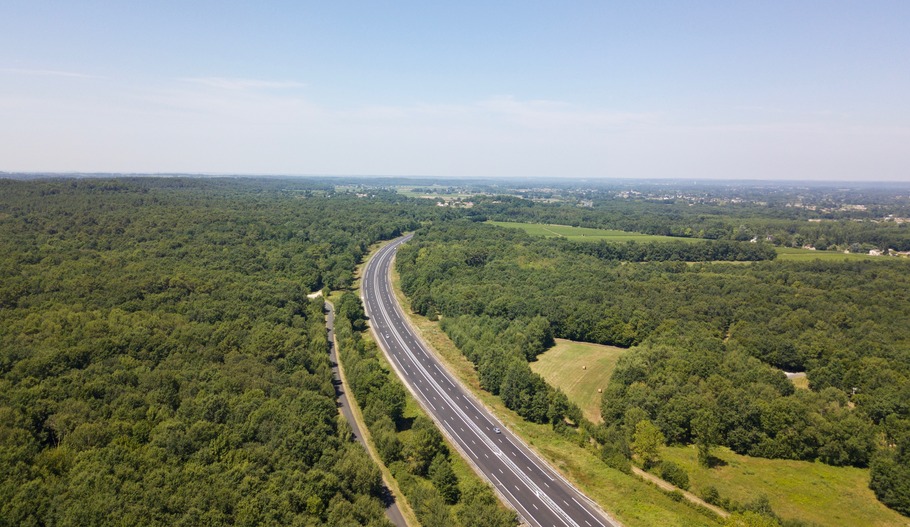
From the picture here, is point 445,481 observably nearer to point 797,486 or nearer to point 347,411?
point 347,411

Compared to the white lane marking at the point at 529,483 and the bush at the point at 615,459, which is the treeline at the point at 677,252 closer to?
the white lane marking at the point at 529,483

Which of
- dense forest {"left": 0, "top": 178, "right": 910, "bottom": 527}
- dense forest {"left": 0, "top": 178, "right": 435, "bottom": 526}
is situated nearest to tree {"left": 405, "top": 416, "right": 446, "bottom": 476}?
dense forest {"left": 0, "top": 178, "right": 910, "bottom": 527}

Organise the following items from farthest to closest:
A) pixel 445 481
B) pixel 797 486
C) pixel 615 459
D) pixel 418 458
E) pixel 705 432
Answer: pixel 705 432 → pixel 615 459 → pixel 418 458 → pixel 797 486 → pixel 445 481

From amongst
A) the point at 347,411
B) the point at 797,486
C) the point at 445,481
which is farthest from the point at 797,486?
the point at 347,411

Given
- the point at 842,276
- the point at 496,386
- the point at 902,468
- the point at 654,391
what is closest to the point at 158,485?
the point at 496,386

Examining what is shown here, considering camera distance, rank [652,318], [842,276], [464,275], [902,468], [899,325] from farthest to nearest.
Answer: [464,275] → [842,276] → [652,318] → [899,325] → [902,468]

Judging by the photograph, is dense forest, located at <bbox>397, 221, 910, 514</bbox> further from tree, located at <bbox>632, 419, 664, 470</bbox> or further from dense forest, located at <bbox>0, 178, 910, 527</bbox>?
tree, located at <bbox>632, 419, 664, 470</bbox>

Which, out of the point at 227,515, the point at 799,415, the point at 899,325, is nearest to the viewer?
the point at 227,515

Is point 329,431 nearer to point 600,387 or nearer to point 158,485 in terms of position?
point 158,485
